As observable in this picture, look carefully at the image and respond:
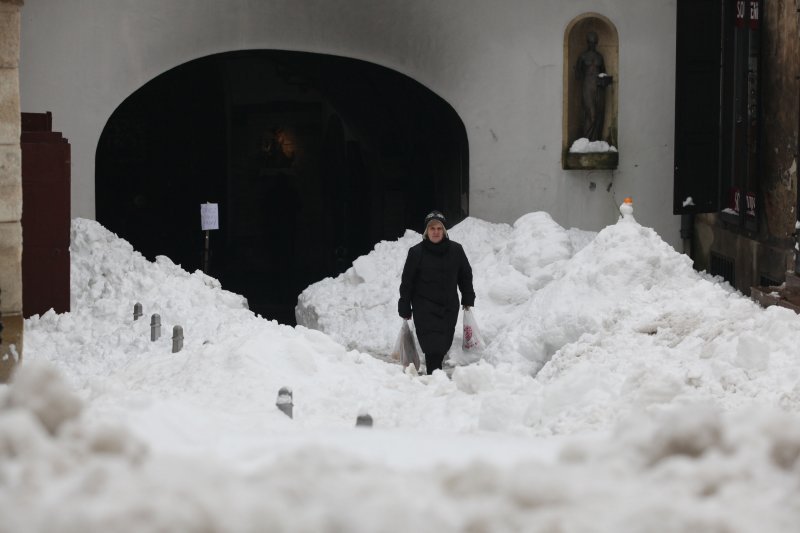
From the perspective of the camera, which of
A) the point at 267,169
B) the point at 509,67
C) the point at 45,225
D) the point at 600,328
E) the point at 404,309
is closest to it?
the point at 600,328

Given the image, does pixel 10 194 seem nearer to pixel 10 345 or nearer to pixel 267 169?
pixel 10 345

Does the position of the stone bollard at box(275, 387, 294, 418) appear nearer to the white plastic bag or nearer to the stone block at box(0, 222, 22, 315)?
the stone block at box(0, 222, 22, 315)

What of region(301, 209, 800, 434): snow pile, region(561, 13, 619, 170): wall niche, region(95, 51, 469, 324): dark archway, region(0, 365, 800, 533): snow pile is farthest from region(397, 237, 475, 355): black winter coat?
region(95, 51, 469, 324): dark archway

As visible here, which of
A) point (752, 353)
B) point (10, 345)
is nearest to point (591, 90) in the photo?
point (10, 345)

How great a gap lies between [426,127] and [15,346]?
12.9 metres

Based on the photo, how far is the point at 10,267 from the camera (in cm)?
1048

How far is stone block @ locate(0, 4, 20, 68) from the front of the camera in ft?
33.7

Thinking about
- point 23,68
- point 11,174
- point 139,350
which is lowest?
point 139,350

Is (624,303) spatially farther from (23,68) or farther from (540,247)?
(23,68)

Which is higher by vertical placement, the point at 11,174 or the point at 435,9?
the point at 435,9

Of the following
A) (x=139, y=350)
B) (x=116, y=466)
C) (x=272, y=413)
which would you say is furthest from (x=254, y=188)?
(x=116, y=466)

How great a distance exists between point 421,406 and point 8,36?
4279 millimetres

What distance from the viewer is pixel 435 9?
1739cm

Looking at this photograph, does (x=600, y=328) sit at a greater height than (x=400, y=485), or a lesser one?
lesser
